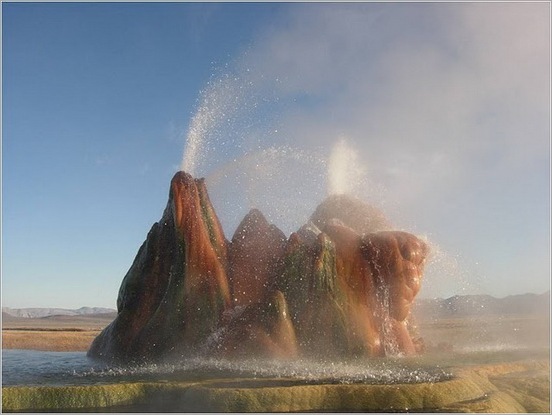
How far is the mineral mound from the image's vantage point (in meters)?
30.7

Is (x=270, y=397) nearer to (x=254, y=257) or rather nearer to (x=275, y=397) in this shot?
(x=275, y=397)

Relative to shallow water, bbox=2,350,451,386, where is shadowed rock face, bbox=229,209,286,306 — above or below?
above

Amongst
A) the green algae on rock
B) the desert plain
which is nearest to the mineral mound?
the desert plain

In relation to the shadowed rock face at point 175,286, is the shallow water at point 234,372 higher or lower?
lower

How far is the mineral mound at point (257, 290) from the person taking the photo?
3072 centimetres

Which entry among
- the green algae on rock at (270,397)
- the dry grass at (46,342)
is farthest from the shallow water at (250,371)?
the dry grass at (46,342)

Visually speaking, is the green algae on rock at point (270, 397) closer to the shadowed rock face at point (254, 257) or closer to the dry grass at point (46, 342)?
the shadowed rock face at point (254, 257)

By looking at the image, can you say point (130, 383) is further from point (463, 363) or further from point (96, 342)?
point (463, 363)

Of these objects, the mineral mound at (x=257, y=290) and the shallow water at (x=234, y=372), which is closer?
the shallow water at (x=234, y=372)

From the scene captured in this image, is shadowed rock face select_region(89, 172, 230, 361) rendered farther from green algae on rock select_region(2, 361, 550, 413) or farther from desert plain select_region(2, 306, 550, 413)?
green algae on rock select_region(2, 361, 550, 413)

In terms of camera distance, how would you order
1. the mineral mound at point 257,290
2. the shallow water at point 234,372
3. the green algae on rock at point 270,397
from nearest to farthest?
1. the green algae on rock at point 270,397
2. the shallow water at point 234,372
3. the mineral mound at point 257,290

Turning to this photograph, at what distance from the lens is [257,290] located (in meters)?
33.5

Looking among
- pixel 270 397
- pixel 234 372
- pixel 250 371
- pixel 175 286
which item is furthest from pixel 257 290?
pixel 270 397

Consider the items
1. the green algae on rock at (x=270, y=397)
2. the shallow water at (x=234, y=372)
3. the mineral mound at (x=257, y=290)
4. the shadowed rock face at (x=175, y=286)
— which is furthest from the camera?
the shadowed rock face at (x=175, y=286)
